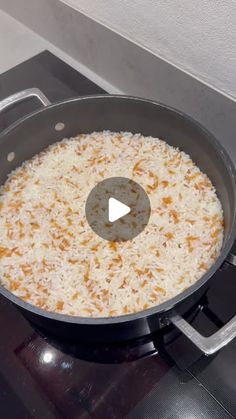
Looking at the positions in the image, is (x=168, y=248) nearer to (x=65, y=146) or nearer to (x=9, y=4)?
(x=65, y=146)

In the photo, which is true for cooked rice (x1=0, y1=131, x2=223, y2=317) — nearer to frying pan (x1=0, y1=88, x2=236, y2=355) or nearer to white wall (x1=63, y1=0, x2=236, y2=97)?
frying pan (x1=0, y1=88, x2=236, y2=355)

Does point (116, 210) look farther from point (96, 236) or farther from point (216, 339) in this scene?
point (216, 339)

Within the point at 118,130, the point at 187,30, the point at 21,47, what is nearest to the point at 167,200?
the point at 118,130

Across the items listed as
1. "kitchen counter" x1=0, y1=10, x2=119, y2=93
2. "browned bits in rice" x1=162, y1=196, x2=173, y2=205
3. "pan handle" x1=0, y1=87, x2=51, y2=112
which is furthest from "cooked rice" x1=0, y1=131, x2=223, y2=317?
"kitchen counter" x1=0, y1=10, x2=119, y2=93

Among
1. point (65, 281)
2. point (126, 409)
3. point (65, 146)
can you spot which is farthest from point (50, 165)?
point (126, 409)

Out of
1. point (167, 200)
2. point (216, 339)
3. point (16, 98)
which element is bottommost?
point (216, 339)

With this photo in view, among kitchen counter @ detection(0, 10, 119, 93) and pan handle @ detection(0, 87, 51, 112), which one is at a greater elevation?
kitchen counter @ detection(0, 10, 119, 93)
